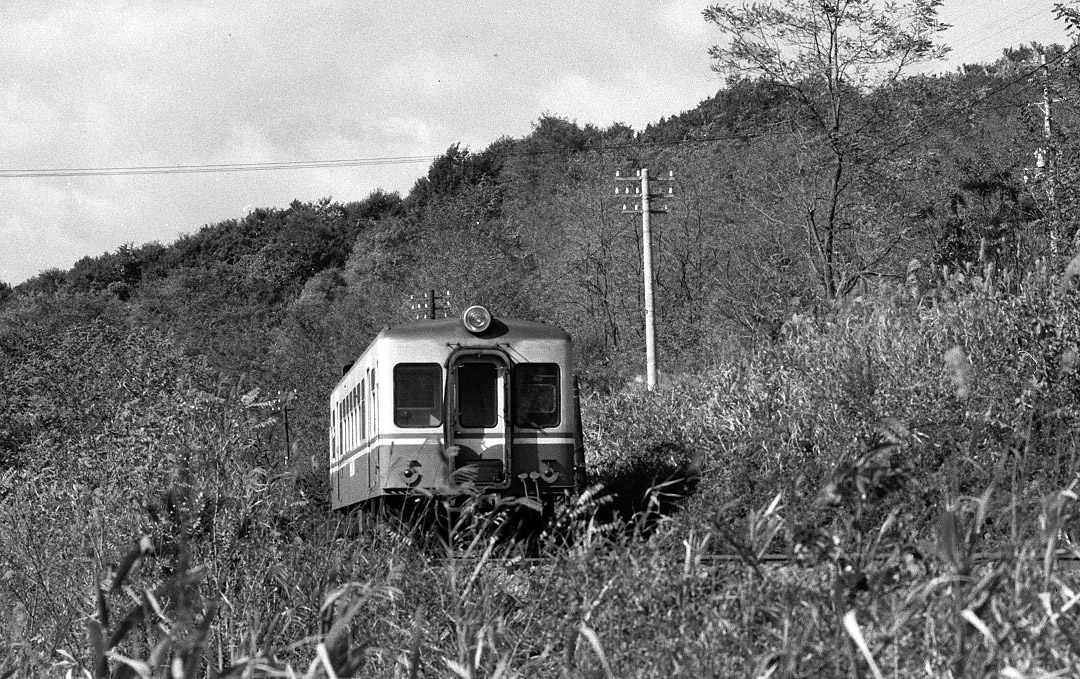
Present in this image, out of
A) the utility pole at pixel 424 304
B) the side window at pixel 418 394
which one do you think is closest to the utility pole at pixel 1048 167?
the side window at pixel 418 394

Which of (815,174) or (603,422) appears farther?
(815,174)

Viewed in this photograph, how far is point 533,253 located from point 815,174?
21.2 meters

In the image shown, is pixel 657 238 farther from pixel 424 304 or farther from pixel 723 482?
pixel 723 482

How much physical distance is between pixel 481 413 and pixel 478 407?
0.06 metres

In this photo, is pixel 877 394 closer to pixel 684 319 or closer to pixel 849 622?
pixel 849 622

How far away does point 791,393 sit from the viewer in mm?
12219

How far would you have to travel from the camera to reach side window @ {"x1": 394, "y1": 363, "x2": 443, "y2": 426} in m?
11.7

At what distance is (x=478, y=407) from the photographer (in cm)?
1197

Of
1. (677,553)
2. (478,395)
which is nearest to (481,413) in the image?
(478,395)

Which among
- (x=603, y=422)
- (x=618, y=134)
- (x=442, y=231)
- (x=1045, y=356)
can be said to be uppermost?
(x=618, y=134)

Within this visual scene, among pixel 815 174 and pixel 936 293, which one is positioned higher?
pixel 815 174

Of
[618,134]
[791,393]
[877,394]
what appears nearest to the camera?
[877,394]

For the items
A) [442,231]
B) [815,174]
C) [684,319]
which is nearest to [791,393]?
[815,174]

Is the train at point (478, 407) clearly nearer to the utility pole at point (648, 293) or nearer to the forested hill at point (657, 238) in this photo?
the forested hill at point (657, 238)
